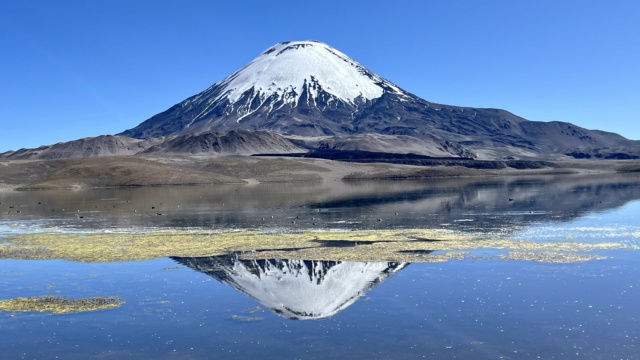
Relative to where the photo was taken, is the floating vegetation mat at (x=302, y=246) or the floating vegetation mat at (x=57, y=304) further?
the floating vegetation mat at (x=302, y=246)

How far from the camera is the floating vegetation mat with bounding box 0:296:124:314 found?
2580 cm

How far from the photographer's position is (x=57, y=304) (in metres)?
26.6

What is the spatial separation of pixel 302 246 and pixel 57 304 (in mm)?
18429

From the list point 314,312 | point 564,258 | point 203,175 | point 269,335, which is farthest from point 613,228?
point 203,175

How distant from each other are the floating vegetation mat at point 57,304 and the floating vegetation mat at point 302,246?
10873 millimetres

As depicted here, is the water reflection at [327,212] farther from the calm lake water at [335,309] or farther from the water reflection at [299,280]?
the water reflection at [299,280]

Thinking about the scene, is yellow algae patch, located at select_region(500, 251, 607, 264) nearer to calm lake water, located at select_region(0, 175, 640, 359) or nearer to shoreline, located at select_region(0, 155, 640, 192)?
calm lake water, located at select_region(0, 175, 640, 359)

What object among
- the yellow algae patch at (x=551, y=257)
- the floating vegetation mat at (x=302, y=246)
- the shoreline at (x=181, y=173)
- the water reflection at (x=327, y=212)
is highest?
the shoreline at (x=181, y=173)

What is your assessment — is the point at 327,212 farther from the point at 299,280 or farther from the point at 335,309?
the point at 335,309

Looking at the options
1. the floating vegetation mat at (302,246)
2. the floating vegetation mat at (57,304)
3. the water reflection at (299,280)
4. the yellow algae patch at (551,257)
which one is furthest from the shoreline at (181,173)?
the floating vegetation mat at (57,304)

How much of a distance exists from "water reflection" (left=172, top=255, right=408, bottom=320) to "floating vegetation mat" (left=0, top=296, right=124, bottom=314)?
19.6 ft

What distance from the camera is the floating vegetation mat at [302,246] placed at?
37.1m

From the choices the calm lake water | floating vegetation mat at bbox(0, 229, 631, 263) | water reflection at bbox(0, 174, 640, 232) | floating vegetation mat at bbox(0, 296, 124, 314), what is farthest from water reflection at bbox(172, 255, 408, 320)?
water reflection at bbox(0, 174, 640, 232)

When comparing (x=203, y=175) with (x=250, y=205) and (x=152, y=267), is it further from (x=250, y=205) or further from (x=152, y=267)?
(x=152, y=267)
